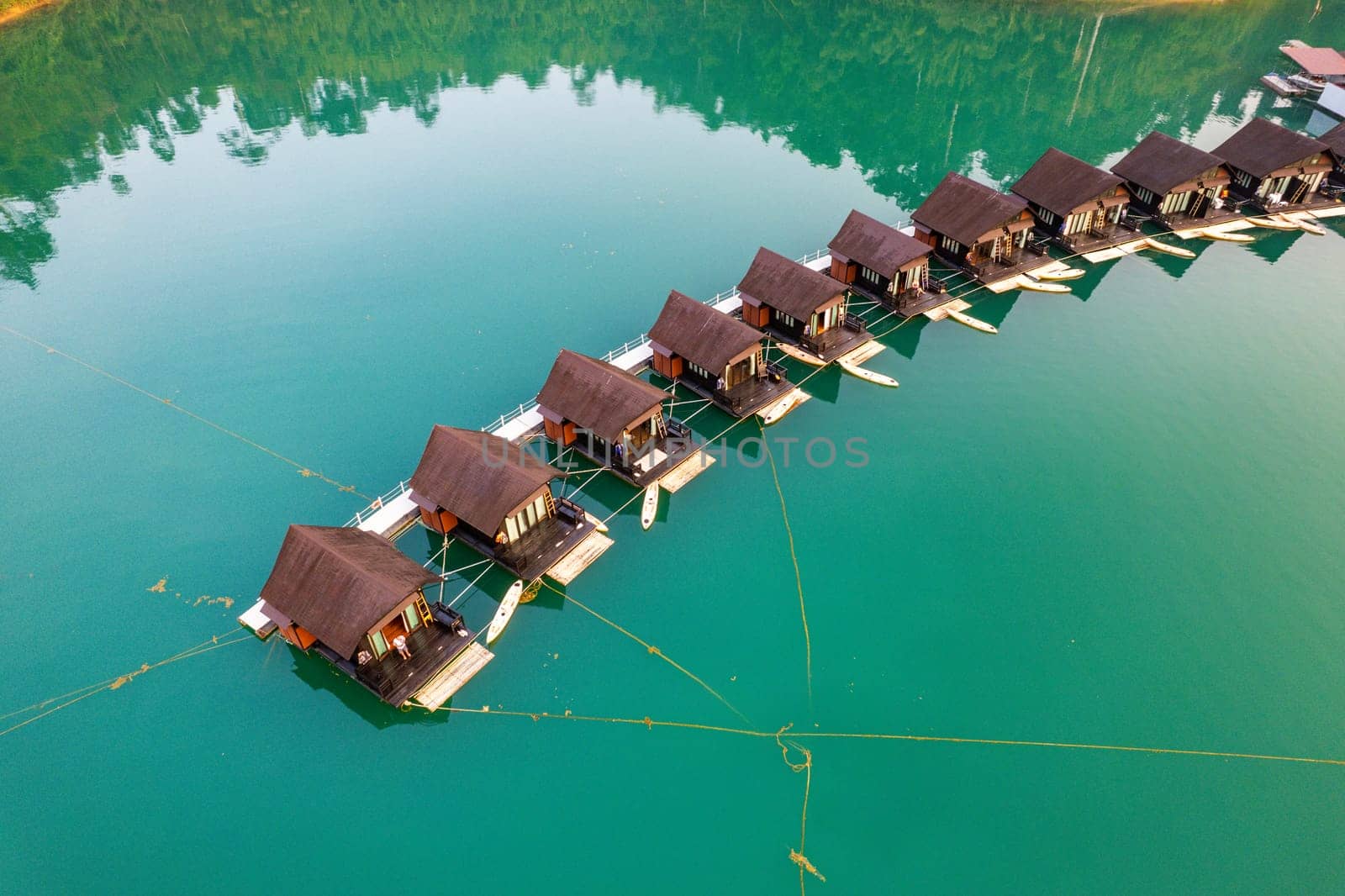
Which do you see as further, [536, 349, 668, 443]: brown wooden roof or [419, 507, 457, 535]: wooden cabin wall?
[536, 349, 668, 443]: brown wooden roof

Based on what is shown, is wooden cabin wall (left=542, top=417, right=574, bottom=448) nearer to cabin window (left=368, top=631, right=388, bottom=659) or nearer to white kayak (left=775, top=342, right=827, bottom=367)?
cabin window (left=368, top=631, right=388, bottom=659)

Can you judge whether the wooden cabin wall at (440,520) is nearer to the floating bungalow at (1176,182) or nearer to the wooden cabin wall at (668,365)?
the wooden cabin wall at (668,365)

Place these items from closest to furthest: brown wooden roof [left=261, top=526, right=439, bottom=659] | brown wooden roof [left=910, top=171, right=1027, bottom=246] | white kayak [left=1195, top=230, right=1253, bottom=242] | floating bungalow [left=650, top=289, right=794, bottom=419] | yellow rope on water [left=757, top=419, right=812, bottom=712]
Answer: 1. brown wooden roof [left=261, top=526, right=439, bottom=659]
2. yellow rope on water [left=757, top=419, right=812, bottom=712]
3. floating bungalow [left=650, top=289, right=794, bottom=419]
4. brown wooden roof [left=910, top=171, right=1027, bottom=246]
5. white kayak [left=1195, top=230, right=1253, bottom=242]

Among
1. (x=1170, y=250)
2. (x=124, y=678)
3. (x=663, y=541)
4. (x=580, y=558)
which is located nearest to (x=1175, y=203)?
(x=1170, y=250)

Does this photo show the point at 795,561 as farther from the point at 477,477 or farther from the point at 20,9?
the point at 20,9

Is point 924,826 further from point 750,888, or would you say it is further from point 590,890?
point 590,890

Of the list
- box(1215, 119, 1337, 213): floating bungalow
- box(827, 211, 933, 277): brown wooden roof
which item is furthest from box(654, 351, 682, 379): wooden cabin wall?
box(1215, 119, 1337, 213): floating bungalow
